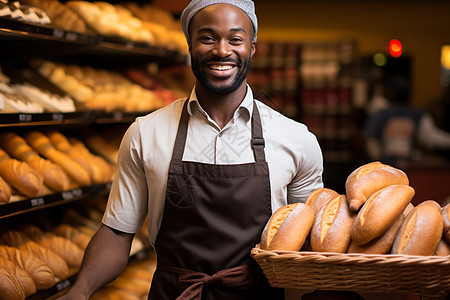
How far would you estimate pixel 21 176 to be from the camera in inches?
101

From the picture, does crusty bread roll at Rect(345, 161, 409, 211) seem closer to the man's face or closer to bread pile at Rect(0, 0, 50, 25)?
the man's face

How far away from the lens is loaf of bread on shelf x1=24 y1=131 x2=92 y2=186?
3043 millimetres

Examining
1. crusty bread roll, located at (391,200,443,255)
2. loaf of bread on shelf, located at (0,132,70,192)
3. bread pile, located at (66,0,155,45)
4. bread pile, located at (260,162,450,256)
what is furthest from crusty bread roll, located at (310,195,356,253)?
bread pile, located at (66,0,155,45)

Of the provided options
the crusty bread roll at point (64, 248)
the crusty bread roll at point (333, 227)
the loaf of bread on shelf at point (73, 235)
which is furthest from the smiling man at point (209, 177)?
the loaf of bread on shelf at point (73, 235)

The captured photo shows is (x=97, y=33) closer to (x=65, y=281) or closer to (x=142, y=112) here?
(x=142, y=112)

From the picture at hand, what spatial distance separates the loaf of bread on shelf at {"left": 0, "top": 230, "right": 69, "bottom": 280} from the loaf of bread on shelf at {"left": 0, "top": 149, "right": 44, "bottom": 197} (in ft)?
1.01

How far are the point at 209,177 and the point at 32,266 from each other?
123 centimetres

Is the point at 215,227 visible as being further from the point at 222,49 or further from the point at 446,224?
the point at 446,224

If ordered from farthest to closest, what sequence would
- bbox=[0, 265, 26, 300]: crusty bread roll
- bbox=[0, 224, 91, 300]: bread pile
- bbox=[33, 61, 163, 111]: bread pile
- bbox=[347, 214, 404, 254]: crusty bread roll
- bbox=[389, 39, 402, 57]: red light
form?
bbox=[389, 39, 402, 57]: red light, bbox=[33, 61, 163, 111]: bread pile, bbox=[0, 224, 91, 300]: bread pile, bbox=[0, 265, 26, 300]: crusty bread roll, bbox=[347, 214, 404, 254]: crusty bread roll

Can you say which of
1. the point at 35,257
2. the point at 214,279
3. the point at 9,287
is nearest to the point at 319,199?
the point at 214,279

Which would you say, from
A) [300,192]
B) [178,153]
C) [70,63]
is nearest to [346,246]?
[300,192]

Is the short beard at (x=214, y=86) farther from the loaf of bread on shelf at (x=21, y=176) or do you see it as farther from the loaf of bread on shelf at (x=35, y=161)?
the loaf of bread on shelf at (x=35, y=161)

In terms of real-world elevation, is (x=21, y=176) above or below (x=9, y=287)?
above

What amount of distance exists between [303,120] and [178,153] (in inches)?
303
